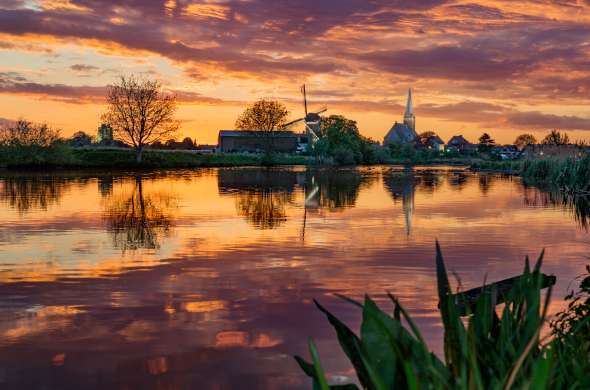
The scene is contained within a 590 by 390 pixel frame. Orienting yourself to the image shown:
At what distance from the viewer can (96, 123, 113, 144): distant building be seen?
8516 centimetres

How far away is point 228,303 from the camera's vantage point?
31.4 ft

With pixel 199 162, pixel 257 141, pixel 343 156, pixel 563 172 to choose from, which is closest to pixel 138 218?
pixel 563 172

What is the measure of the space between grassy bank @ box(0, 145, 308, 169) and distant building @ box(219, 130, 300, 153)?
18564mm

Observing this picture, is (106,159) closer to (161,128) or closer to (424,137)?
(161,128)

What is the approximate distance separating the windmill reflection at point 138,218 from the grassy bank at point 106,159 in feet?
130

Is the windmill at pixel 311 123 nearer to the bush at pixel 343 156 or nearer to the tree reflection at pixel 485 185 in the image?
the bush at pixel 343 156

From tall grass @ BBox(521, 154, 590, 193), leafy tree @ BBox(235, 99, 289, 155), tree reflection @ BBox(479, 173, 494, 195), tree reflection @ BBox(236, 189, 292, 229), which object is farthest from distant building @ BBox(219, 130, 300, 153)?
tree reflection @ BBox(236, 189, 292, 229)

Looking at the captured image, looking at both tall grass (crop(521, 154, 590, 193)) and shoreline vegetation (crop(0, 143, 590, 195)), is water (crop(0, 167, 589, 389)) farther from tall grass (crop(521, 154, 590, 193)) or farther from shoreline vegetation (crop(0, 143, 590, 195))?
shoreline vegetation (crop(0, 143, 590, 195))

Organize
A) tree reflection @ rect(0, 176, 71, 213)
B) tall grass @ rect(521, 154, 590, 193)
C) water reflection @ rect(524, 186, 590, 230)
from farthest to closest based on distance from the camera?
tall grass @ rect(521, 154, 590, 193) < tree reflection @ rect(0, 176, 71, 213) < water reflection @ rect(524, 186, 590, 230)

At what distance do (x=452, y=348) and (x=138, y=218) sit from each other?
65.0ft

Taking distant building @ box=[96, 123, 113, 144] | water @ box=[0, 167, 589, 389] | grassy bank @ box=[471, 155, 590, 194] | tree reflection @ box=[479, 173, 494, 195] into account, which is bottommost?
water @ box=[0, 167, 589, 389]

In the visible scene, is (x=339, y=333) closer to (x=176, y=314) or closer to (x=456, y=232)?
(x=176, y=314)

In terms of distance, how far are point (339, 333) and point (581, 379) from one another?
3.54 ft

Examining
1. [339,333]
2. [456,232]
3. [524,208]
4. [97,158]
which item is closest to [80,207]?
[456,232]
